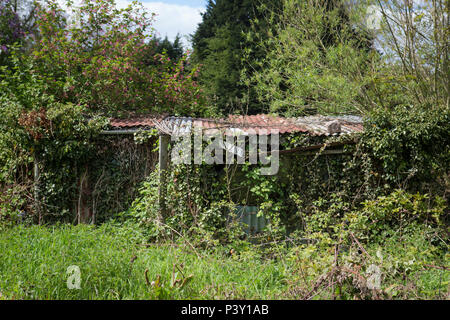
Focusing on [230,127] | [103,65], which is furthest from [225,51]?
[230,127]

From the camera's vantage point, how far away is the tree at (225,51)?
15172 mm

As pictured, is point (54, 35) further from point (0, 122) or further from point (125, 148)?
point (125, 148)

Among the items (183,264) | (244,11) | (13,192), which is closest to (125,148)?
(13,192)

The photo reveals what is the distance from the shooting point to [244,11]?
54.0 ft

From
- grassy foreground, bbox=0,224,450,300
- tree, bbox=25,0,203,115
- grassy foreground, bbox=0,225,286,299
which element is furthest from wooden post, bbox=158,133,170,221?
tree, bbox=25,0,203,115

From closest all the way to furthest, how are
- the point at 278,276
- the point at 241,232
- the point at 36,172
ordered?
the point at 278,276 → the point at 241,232 → the point at 36,172

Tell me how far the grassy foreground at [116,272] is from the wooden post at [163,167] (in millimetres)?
1101

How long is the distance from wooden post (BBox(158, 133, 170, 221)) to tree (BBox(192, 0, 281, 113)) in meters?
8.01

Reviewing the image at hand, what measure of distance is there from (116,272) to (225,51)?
13350mm

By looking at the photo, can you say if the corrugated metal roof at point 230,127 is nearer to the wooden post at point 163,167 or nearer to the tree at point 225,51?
the wooden post at point 163,167

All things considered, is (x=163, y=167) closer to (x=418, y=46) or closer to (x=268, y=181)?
(x=268, y=181)

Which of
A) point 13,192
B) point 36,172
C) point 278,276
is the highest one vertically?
point 36,172

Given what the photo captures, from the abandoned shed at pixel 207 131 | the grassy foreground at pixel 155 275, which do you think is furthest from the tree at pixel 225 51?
the grassy foreground at pixel 155 275

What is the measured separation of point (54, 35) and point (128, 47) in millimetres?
2152
